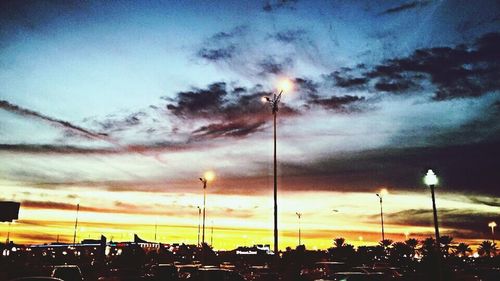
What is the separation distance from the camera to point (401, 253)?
3433 inches

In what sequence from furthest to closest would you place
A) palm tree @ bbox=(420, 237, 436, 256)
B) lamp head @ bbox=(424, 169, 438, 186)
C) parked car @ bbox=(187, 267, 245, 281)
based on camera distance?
palm tree @ bbox=(420, 237, 436, 256) < lamp head @ bbox=(424, 169, 438, 186) < parked car @ bbox=(187, 267, 245, 281)

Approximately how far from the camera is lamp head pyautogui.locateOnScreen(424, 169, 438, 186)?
A: 18.5 meters

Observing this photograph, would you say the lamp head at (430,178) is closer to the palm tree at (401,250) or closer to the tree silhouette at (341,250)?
the tree silhouette at (341,250)

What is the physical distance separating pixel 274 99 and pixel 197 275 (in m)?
13.0

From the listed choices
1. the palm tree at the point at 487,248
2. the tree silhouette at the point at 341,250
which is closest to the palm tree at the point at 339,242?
the tree silhouette at the point at 341,250

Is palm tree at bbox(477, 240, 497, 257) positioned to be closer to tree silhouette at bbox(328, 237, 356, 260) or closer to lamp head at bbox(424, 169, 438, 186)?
tree silhouette at bbox(328, 237, 356, 260)

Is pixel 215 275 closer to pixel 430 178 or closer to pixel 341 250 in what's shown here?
pixel 430 178

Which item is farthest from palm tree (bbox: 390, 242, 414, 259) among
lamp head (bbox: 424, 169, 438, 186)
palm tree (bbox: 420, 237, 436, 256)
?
lamp head (bbox: 424, 169, 438, 186)

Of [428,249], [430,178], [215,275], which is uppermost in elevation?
[430,178]

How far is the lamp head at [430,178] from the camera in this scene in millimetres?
18484

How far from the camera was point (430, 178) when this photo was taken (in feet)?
61.1

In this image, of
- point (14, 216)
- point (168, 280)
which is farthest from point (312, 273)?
point (14, 216)

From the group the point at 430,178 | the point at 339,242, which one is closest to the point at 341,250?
the point at 339,242

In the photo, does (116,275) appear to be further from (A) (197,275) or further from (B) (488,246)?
(B) (488,246)
